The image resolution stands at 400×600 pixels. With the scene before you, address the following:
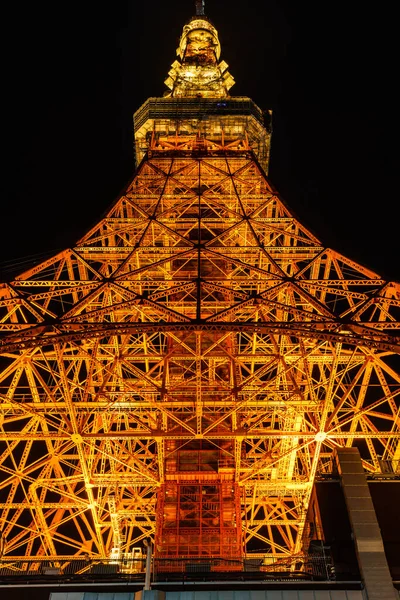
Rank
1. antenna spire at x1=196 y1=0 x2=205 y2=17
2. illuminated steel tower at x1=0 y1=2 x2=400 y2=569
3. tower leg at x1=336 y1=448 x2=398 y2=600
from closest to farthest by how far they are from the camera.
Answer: tower leg at x1=336 y1=448 x2=398 y2=600
illuminated steel tower at x1=0 y1=2 x2=400 y2=569
antenna spire at x1=196 y1=0 x2=205 y2=17

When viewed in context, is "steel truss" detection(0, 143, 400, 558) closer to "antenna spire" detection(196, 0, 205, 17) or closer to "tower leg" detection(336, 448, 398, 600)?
"tower leg" detection(336, 448, 398, 600)

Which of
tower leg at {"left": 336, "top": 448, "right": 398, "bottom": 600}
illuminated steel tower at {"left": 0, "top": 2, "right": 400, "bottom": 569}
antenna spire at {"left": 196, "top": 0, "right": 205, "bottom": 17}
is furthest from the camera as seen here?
antenna spire at {"left": 196, "top": 0, "right": 205, "bottom": 17}

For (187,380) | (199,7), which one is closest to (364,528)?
(187,380)

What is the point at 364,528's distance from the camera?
53.6ft

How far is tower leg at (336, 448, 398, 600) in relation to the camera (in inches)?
592

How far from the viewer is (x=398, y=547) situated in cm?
1672

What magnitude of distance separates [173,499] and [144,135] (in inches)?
1034

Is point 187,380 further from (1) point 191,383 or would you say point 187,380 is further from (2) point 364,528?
(2) point 364,528

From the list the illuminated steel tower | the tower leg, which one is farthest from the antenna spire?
the tower leg

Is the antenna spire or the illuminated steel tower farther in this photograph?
the antenna spire

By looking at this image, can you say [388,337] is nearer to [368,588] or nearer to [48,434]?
[368,588]

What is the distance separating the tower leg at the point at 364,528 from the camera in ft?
49.3

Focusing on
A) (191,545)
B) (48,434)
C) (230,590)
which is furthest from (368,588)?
(48,434)

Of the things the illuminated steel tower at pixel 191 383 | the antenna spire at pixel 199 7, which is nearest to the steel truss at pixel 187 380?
the illuminated steel tower at pixel 191 383
